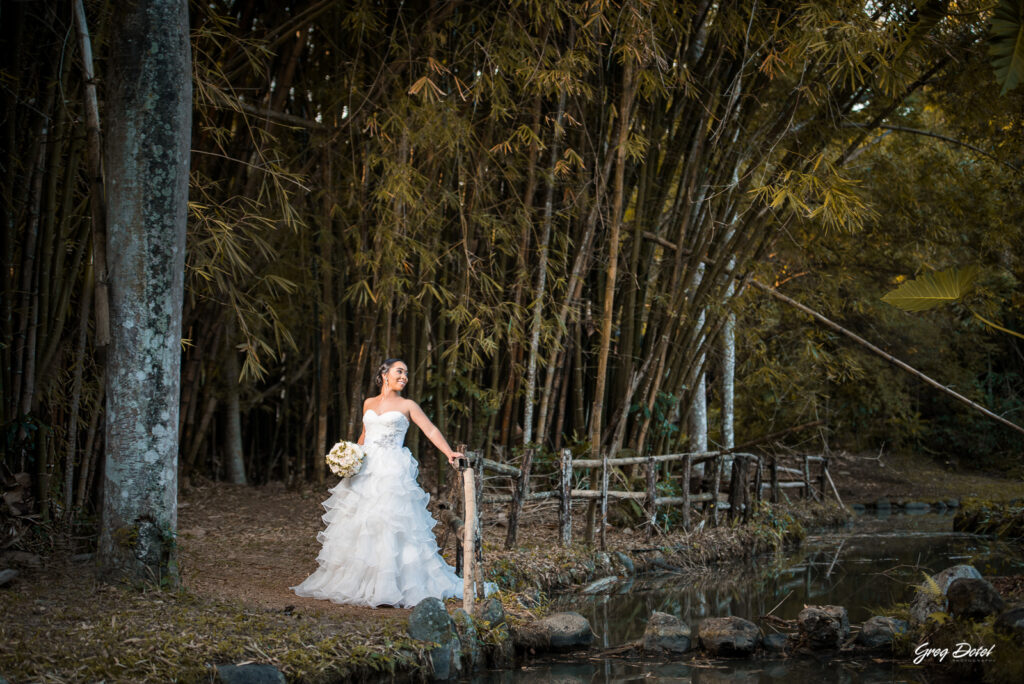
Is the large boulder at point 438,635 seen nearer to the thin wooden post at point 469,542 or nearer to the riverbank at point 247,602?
the riverbank at point 247,602

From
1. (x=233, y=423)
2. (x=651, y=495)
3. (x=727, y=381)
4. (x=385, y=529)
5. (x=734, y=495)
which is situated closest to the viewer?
(x=385, y=529)

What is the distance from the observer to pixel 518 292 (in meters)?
5.67

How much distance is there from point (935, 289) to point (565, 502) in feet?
8.88

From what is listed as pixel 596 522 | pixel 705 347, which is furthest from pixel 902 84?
pixel 596 522

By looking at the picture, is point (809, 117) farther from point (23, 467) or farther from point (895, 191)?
point (23, 467)

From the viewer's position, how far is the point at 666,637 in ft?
12.4

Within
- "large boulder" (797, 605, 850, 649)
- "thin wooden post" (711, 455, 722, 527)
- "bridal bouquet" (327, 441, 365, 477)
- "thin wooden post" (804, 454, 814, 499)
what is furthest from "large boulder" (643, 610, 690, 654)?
"thin wooden post" (804, 454, 814, 499)

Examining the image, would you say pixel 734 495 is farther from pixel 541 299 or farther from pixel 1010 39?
pixel 1010 39

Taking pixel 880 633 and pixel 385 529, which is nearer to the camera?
pixel 880 633

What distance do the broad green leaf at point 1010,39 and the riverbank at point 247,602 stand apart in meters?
3.10

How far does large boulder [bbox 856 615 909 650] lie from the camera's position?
3.77m

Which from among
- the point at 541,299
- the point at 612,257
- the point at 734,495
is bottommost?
the point at 734,495

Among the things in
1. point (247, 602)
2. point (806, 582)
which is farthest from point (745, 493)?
point (247, 602)

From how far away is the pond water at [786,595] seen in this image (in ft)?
11.3
